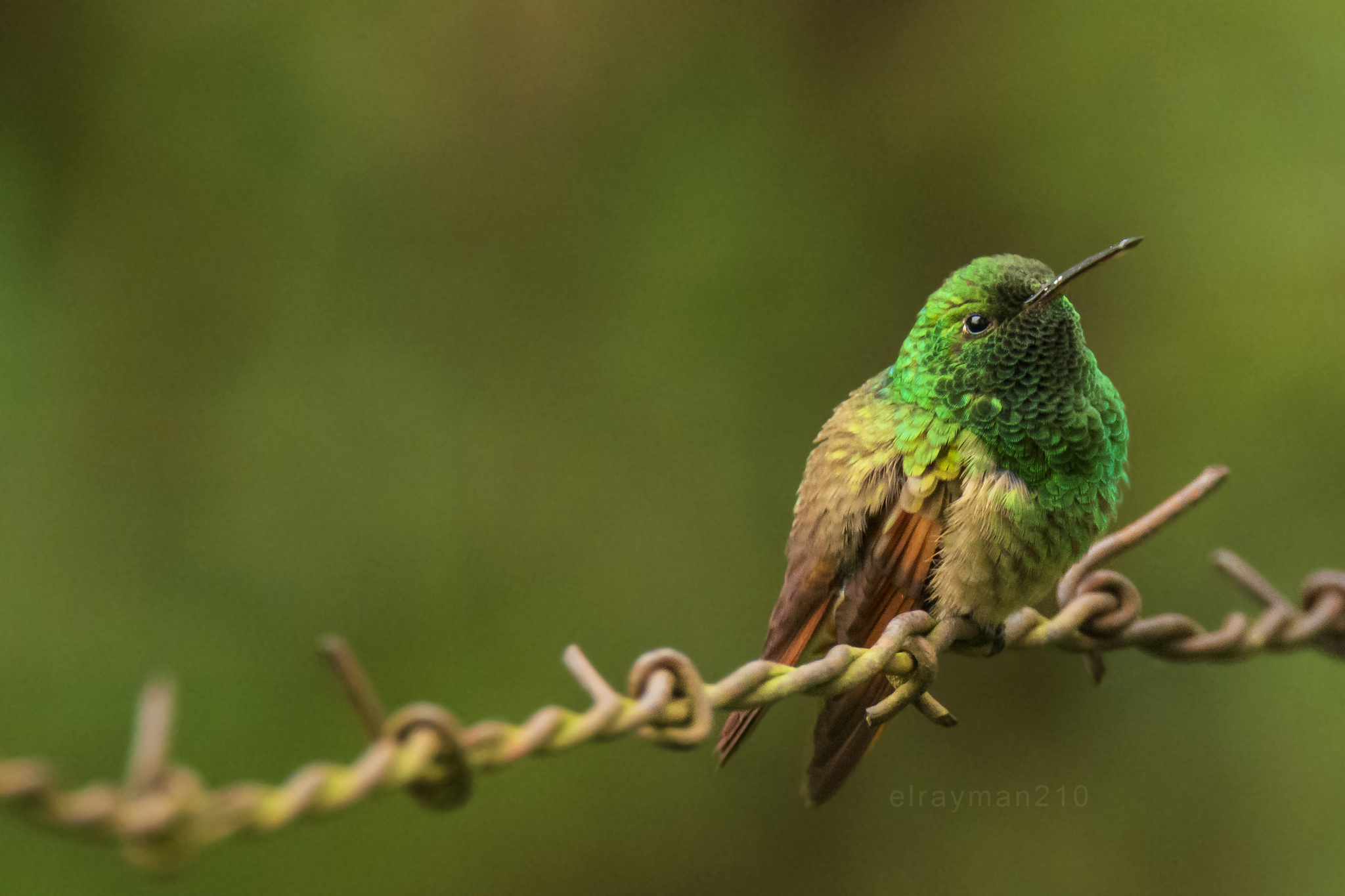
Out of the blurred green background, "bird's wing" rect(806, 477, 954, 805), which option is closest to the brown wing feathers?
"bird's wing" rect(806, 477, 954, 805)

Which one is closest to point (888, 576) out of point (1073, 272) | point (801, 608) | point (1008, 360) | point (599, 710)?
point (801, 608)

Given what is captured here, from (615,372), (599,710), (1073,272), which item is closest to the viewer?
(599,710)

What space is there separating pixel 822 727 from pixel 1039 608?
0.77 metres

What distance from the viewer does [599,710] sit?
2.70ft

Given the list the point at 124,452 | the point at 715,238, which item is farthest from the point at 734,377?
the point at 124,452

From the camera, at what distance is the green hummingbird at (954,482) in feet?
4.97

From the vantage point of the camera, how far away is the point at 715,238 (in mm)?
2930

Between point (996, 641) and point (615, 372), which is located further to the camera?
point (615, 372)

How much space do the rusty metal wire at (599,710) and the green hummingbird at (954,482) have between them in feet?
0.25

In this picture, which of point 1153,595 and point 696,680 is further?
point 1153,595

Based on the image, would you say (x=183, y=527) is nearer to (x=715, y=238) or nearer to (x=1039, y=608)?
(x=715, y=238)

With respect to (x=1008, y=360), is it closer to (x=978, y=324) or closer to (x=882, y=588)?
(x=978, y=324)

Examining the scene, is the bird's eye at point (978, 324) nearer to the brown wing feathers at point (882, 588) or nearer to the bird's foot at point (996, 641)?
the brown wing feathers at point (882, 588)

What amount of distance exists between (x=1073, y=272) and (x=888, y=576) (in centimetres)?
45
